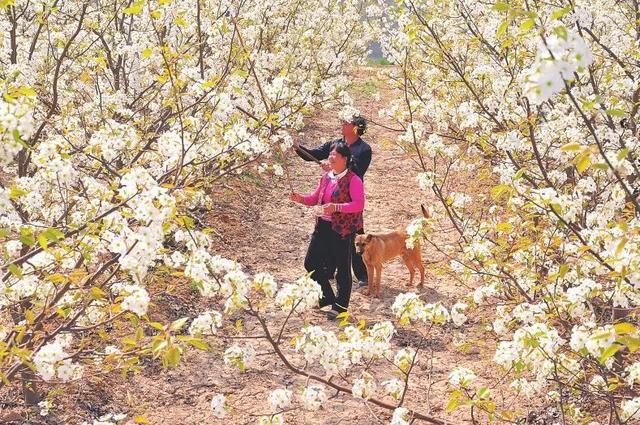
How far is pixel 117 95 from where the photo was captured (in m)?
8.26

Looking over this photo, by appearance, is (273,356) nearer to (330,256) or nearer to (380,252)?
(330,256)

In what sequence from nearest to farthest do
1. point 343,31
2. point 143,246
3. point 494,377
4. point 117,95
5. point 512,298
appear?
point 143,246 → point 512,298 → point 494,377 → point 117,95 → point 343,31

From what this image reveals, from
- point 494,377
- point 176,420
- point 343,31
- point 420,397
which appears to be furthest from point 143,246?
point 343,31

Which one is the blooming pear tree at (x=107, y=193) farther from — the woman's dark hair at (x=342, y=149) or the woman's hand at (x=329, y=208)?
the woman's hand at (x=329, y=208)

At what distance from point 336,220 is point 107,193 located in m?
3.59

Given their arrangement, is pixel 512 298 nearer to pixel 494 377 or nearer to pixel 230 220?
pixel 494 377

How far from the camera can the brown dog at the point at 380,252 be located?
849 centimetres

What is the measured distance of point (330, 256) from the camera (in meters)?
7.84

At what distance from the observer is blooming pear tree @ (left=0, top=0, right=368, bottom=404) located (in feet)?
11.4

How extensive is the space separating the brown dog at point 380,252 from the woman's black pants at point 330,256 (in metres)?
0.71

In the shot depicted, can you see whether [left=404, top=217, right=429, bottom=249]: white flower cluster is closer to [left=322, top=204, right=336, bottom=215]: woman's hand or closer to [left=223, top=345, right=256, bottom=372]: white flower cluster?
[left=223, top=345, right=256, bottom=372]: white flower cluster

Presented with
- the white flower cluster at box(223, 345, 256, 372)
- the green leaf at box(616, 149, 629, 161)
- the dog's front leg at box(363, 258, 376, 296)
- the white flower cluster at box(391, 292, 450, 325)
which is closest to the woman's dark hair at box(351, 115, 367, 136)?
the dog's front leg at box(363, 258, 376, 296)

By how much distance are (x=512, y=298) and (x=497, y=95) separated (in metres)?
2.46

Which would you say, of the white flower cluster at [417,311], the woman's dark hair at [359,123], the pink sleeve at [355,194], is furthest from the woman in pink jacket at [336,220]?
the white flower cluster at [417,311]
